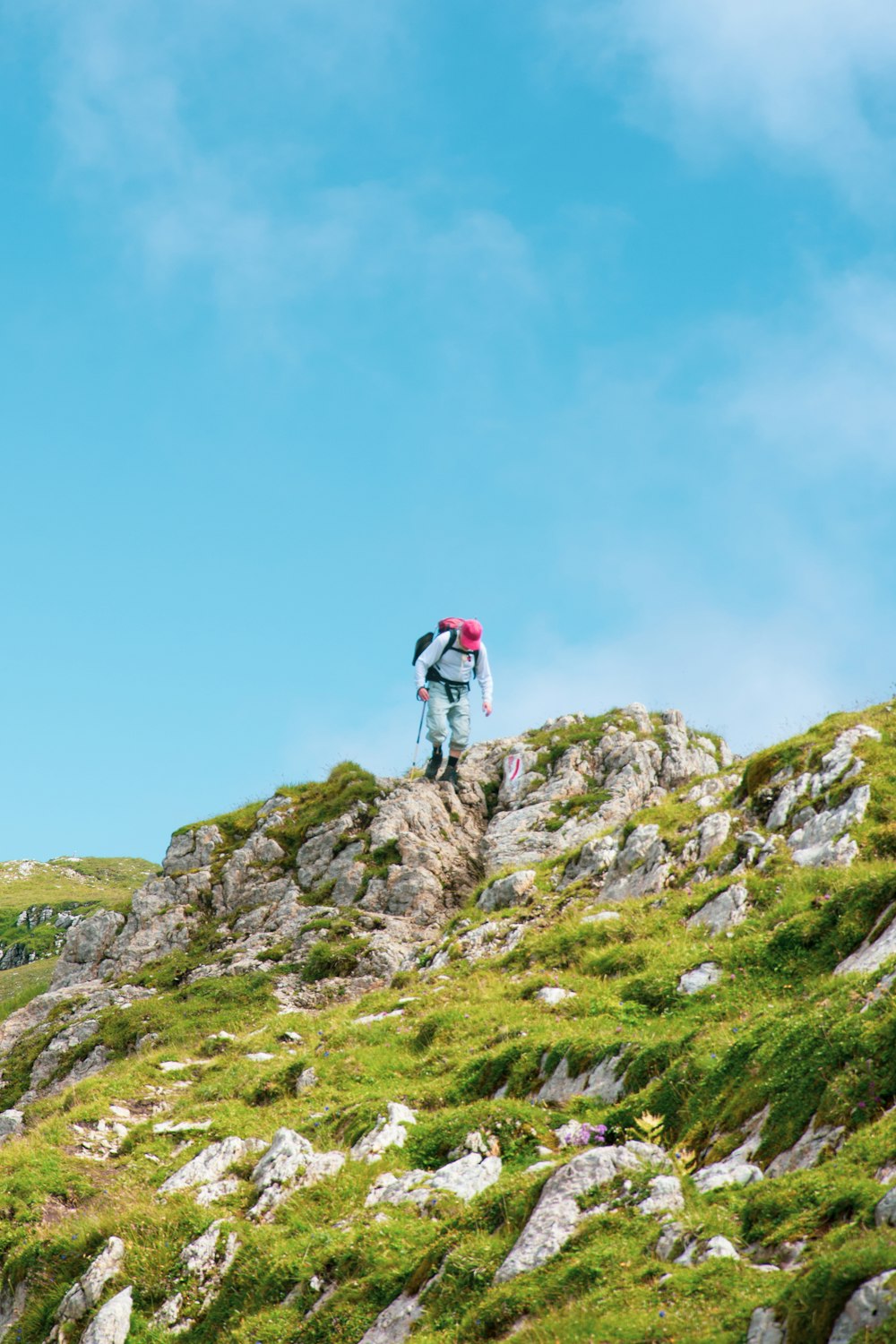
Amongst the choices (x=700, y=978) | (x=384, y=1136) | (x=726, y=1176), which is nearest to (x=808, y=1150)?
(x=726, y=1176)

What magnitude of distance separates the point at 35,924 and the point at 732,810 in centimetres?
12269

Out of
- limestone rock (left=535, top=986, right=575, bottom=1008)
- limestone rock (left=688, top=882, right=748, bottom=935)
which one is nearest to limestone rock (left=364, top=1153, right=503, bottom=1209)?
limestone rock (left=535, top=986, right=575, bottom=1008)

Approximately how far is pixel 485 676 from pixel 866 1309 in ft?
98.6

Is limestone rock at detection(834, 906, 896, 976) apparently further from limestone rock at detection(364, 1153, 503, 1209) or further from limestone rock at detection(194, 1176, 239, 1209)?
limestone rock at detection(194, 1176, 239, 1209)

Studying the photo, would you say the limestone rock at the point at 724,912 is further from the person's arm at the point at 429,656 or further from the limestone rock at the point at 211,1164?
the person's arm at the point at 429,656

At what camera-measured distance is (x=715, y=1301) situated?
983 centimetres

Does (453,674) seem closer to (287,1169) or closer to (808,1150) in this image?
(287,1169)

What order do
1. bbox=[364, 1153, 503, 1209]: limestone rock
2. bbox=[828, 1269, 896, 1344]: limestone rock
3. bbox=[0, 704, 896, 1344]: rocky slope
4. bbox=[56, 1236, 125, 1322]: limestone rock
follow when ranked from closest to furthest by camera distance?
bbox=[828, 1269, 896, 1344]: limestone rock → bbox=[0, 704, 896, 1344]: rocky slope → bbox=[364, 1153, 503, 1209]: limestone rock → bbox=[56, 1236, 125, 1322]: limestone rock

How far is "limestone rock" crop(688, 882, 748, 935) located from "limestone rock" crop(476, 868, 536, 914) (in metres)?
8.90

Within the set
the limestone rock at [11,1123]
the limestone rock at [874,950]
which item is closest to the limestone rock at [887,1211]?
the limestone rock at [874,950]

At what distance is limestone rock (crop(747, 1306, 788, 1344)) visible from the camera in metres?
8.85

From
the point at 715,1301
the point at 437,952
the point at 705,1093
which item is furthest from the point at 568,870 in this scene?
the point at 715,1301

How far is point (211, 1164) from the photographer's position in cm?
1853

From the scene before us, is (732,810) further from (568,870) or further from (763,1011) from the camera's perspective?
(763,1011)
